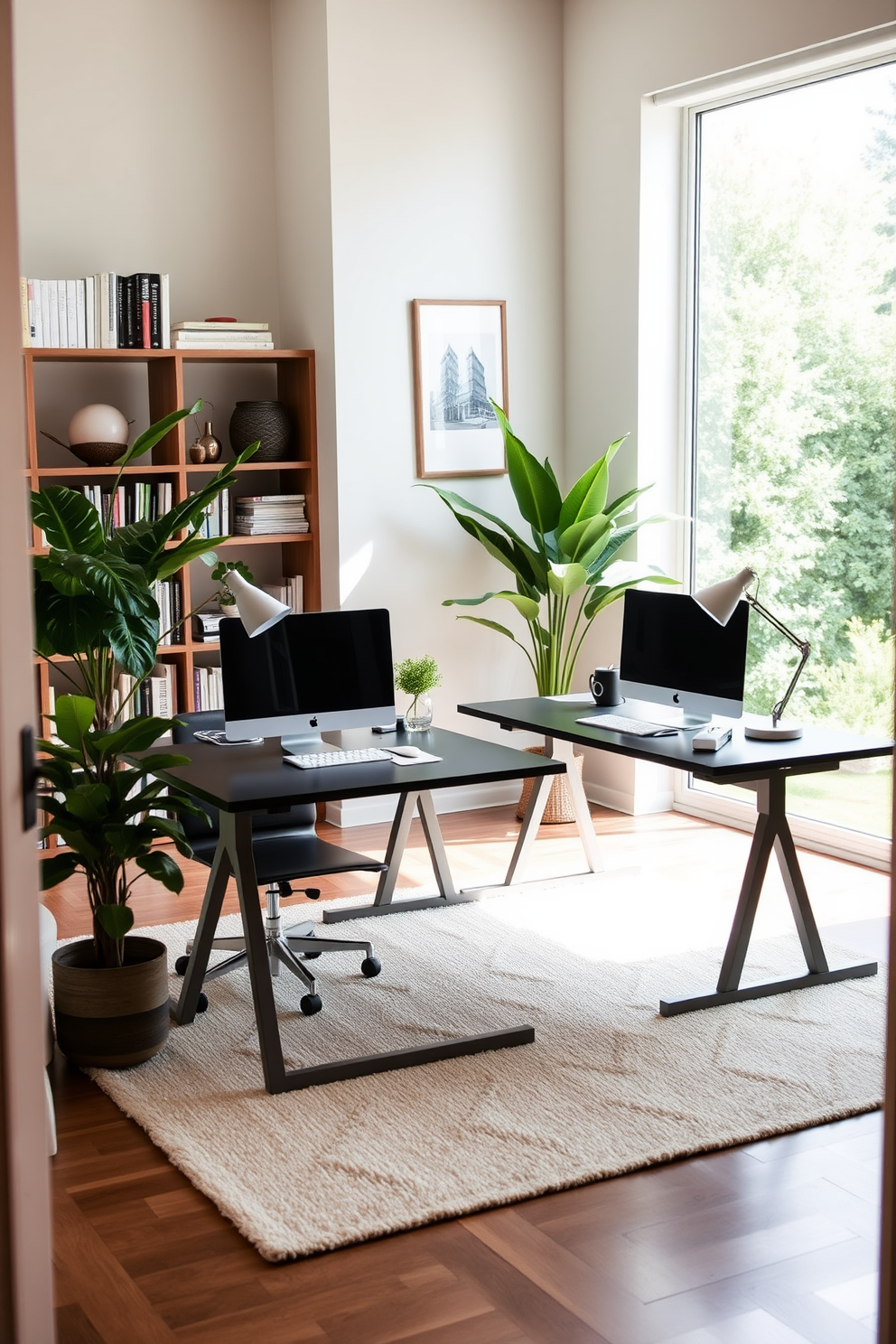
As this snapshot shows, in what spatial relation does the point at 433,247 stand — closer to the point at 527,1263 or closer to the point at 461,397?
the point at 461,397

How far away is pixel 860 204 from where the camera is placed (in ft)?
17.0

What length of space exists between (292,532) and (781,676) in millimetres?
2142

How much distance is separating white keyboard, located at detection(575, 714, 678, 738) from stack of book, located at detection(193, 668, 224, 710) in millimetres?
2012

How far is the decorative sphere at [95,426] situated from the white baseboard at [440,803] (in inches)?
69.7

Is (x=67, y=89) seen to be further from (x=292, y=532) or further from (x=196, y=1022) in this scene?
(x=196, y=1022)

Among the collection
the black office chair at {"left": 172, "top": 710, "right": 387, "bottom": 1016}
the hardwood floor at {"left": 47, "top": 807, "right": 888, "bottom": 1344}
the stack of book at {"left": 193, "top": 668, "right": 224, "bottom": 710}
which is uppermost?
the stack of book at {"left": 193, "top": 668, "right": 224, "bottom": 710}

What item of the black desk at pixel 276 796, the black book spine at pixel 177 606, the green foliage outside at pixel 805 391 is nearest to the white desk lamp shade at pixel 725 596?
the black desk at pixel 276 796

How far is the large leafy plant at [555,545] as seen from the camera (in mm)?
5777

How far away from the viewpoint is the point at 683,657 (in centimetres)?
448

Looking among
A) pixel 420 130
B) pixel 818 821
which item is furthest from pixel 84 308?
pixel 818 821

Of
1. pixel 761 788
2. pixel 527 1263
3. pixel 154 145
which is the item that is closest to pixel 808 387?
pixel 761 788

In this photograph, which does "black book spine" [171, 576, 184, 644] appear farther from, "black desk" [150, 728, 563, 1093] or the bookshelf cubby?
"black desk" [150, 728, 563, 1093]

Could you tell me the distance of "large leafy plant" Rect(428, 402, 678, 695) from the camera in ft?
19.0

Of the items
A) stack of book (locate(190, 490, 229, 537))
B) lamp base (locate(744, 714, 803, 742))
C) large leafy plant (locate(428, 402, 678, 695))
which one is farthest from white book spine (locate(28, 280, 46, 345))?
lamp base (locate(744, 714, 803, 742))
